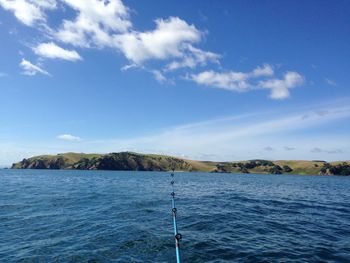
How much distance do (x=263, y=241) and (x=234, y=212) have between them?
1506cm

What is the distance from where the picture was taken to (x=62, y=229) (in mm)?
27375

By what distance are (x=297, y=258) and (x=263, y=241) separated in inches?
174

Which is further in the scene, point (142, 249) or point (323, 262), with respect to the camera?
point (142, 249)

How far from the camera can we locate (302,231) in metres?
28.5

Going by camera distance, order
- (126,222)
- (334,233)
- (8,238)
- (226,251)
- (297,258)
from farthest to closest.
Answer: (126,222)
(334,233)
(8,238)
(226,251)
(297,258)

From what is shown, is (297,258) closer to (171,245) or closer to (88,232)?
(171,245)

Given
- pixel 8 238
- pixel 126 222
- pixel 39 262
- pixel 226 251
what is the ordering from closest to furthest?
pixel 39 262
pixel 226 251
pixel 8 238
pixel 126 222

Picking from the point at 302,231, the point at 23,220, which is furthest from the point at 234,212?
the point at 23,220

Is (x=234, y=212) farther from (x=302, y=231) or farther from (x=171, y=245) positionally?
(x=171, y=245)

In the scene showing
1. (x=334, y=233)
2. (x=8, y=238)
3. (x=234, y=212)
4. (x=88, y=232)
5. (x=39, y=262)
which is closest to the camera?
(x=39, y=262)

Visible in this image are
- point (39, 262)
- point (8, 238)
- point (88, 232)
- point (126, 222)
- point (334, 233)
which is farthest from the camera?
point (126, 222)

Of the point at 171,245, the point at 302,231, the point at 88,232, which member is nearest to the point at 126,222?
the point at 88,232

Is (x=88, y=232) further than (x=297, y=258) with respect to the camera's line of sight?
Yes

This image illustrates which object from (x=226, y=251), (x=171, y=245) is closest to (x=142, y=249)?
(x=171, y=245)
